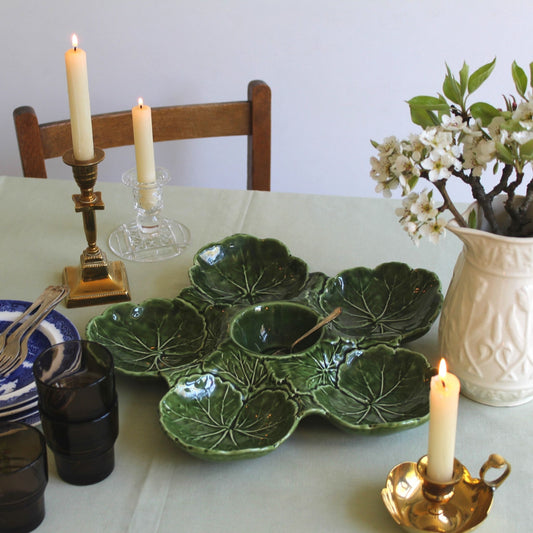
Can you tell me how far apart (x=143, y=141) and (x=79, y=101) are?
0.53 feet

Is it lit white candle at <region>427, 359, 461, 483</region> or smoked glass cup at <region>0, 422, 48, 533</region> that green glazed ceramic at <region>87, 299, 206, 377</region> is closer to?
smoked glass cup at <region>0, 422, 48, 533</region>

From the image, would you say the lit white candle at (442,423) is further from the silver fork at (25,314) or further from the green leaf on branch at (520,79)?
the silver fork at (25,314)

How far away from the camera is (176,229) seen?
3.63 ft

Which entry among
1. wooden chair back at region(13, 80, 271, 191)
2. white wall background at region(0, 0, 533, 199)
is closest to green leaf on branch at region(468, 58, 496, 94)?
wooden chair back at region(13, 80, 271, 191)

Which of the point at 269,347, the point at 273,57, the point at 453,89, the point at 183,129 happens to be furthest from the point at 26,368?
the point at 273,57

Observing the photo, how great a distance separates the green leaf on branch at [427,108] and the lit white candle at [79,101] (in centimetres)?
39

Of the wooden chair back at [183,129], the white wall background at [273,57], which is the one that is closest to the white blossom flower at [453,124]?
the wooden chair back at [183,129]

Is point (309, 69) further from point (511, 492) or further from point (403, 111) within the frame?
point (511, 492)

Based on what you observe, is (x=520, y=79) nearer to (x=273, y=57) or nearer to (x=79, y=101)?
(x=79, y=101)

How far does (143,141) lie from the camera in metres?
0.99

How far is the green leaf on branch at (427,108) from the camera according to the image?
683 millimetres

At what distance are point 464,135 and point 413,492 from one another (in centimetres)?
34

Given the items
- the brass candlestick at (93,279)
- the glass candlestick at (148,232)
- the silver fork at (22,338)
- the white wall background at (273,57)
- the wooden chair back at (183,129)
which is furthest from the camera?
the white wall background at (273,57)

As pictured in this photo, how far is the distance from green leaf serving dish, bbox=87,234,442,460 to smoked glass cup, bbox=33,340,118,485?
0.07 meters
